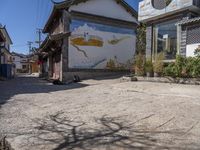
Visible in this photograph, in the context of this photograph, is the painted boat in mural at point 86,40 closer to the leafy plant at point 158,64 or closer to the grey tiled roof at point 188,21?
the leafy plant at point 158,64

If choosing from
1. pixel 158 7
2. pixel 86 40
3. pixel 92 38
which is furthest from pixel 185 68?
pixel 92 38

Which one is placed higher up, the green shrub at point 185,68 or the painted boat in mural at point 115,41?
the painted boat in mural at point 115,41

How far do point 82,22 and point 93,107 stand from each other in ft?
47.3

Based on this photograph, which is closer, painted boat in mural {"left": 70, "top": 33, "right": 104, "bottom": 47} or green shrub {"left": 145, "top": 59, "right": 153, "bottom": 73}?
green shrub {"left": 145, "top": 59, "right": 153, "bottom": 73}

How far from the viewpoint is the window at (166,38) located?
1588cm

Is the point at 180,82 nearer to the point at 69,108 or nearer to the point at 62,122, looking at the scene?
the point at 69,108

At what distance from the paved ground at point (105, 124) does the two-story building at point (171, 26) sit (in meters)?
5.73

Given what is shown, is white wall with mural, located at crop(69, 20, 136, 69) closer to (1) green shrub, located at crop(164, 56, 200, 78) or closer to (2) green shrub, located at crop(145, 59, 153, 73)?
(2) green shrub, located at crop(145, 59, 153, 73)

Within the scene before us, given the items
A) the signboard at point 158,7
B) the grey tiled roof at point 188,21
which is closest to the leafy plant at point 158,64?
the grey tiled roof at point 188,21

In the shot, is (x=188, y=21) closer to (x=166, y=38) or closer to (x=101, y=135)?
(x=166, y=38)

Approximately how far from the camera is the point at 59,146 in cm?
498

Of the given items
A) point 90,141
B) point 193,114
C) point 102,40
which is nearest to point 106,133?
point 90,141

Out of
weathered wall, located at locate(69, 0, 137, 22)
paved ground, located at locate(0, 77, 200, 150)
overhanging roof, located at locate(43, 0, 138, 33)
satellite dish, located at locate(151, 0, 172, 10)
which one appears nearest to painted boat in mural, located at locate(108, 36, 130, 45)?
weathered wall, located at locate(69, 0, 137, 22)

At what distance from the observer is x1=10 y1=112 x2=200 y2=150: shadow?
4.88 m
